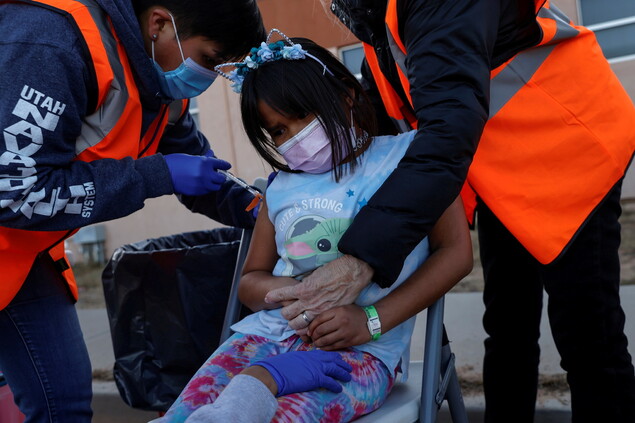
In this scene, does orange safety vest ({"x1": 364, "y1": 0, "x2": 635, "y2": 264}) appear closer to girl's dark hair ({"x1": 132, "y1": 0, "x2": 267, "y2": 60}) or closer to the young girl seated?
the young girl seated

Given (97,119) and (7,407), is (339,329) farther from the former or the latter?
(7,407)

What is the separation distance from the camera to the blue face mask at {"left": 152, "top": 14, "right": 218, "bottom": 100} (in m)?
1.98

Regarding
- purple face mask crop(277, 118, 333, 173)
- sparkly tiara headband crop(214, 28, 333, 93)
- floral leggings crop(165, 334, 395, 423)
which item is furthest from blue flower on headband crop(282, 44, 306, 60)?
floral leggings crop(165, 334, 395, 423)

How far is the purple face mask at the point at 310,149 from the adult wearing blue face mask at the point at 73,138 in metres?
0.28

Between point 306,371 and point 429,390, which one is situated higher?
point 306,371

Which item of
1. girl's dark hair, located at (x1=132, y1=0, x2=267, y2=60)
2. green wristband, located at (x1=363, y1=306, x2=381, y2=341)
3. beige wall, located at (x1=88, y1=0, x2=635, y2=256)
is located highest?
girl's dark hair, located at (x1=132, y1=0, x2=267, y2=60)

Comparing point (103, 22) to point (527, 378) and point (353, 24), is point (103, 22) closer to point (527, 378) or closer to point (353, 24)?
point (353, 24)

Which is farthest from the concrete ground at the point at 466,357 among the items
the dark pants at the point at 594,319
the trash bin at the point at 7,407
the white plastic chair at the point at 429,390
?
the white plastic chair at the point at 429,390

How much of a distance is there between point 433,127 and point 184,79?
0.83 meters

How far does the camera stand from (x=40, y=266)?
1967 mm

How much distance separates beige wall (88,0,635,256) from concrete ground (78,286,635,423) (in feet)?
11.6

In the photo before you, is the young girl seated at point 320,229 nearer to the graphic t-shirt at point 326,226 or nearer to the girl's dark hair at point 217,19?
the graphic t-shirt at point 326,226

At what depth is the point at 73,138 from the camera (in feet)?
5.74

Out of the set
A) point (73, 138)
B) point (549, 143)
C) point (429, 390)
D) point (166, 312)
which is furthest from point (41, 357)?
point (549, 143)
